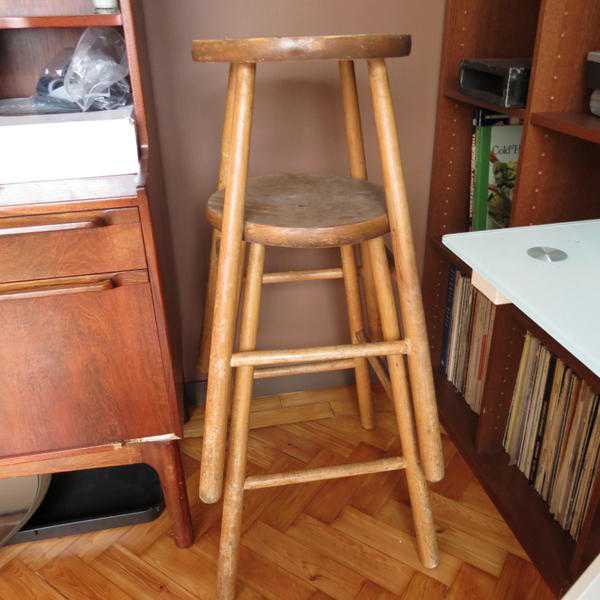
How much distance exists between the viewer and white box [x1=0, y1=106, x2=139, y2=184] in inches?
38.7

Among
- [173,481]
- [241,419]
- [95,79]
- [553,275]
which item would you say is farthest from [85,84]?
[553,275]

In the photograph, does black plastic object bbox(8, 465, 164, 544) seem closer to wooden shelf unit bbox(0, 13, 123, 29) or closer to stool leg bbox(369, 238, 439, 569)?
stool leg bbox(369, 238, 439, 569)

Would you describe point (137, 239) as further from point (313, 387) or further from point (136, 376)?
point (313, 387)

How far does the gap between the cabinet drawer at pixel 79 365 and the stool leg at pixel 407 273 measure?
1.43ft

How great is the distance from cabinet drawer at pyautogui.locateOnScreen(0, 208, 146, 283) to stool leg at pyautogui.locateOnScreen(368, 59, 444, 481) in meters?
0.41

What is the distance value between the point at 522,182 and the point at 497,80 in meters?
→ 0.23

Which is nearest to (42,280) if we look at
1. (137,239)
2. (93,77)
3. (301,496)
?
(137,239)

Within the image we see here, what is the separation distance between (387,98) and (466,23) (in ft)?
2.18

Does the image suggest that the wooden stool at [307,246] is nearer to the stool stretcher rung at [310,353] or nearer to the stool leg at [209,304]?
the stool stretcher rung at [310,353]

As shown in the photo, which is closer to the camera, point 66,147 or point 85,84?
point 66,147

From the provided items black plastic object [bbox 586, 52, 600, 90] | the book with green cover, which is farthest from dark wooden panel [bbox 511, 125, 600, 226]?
the book with green cover

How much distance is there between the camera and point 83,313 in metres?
1.02

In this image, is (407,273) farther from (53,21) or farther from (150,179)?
(53,21)

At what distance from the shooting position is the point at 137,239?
3.21 ft
